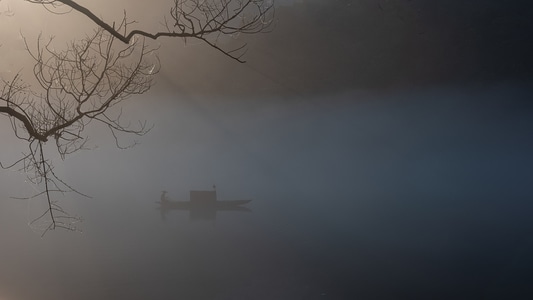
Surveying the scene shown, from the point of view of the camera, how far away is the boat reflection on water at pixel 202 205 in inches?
472

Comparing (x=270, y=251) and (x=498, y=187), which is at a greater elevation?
(x=498, y=187)

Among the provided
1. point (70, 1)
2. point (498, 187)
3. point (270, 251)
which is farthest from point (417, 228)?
point (70, 1)

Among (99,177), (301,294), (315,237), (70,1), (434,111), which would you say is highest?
(434,111)

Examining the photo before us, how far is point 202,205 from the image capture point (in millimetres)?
12047

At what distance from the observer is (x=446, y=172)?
595 inches

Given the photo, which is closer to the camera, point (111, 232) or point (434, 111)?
point (111, 232)

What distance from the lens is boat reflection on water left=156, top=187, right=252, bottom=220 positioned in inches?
472

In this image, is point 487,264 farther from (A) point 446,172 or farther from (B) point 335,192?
(A) point 446,172

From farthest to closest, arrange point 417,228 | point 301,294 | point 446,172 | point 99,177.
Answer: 1. point 446,172
2. point 99,177
3. point 417,228
4. point 301,294

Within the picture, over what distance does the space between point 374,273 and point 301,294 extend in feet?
4.42

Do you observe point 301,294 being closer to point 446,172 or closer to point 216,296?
point 216,296

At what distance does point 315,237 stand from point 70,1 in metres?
8.19

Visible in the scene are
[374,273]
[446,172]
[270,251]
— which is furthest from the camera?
[446,172]

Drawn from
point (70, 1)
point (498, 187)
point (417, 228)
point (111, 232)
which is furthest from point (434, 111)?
point (70, 1)
